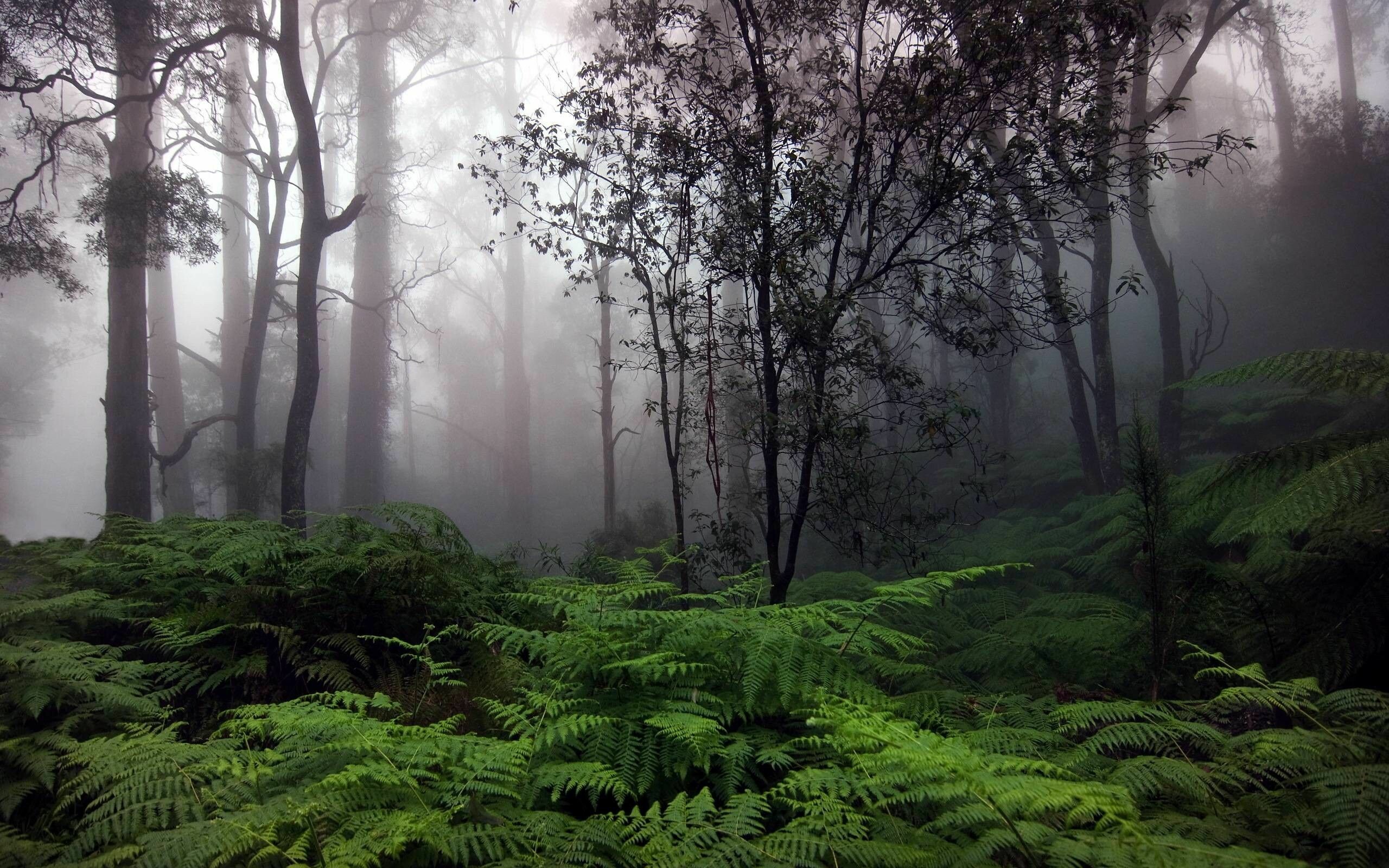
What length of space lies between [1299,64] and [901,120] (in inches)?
813

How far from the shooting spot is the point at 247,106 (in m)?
18.4

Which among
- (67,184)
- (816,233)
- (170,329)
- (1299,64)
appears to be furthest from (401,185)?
(1299,64)

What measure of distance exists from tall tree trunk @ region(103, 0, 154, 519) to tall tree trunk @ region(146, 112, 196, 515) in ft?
22.2

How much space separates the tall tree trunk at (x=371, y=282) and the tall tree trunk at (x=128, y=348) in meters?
6.24

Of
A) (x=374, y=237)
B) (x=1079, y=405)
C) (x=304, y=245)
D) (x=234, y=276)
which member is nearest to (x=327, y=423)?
(x=234, y=276)

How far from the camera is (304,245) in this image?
9.11 meters

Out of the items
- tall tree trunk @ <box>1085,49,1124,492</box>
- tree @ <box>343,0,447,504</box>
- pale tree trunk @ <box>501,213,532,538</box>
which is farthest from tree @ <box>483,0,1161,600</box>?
pale tree trunk @ <box>501,213,532,538</box>

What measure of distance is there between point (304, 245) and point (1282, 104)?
2306cm

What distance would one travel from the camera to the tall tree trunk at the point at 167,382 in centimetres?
1670

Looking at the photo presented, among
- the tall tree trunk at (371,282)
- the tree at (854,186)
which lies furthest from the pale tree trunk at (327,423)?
the tree at (854,186)

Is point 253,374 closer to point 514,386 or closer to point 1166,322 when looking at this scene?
point 514,386

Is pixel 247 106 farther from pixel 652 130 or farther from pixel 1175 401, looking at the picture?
pixel 1175 401

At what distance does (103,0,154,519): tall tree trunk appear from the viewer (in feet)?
29.9

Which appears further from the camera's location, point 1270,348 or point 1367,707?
point 1270,348
